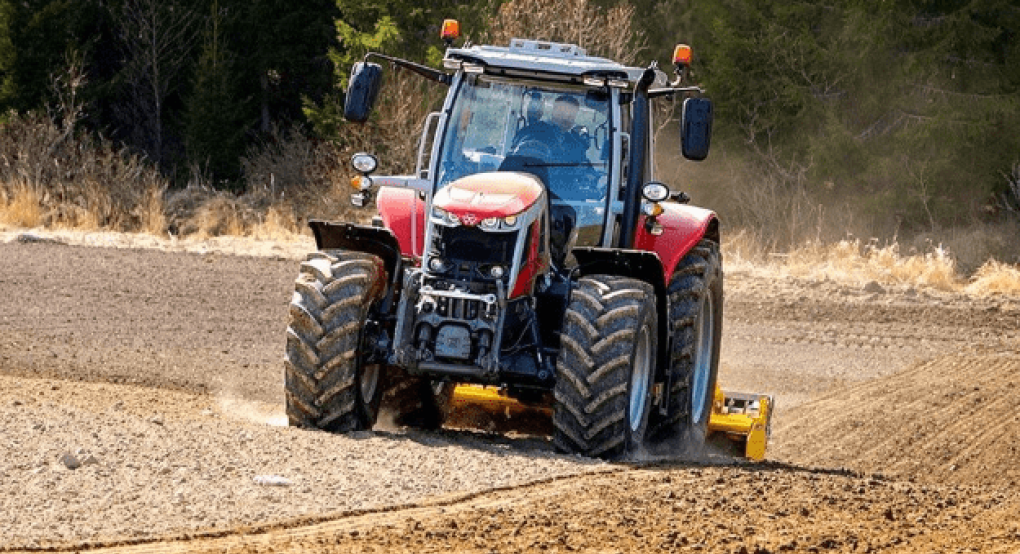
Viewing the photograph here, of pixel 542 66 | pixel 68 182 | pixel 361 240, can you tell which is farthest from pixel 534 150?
pixel 68 182

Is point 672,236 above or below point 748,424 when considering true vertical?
above

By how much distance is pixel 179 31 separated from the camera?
40781 mm

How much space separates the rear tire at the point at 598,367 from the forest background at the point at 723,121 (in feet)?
62.3

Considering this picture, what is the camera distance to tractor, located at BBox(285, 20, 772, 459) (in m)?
10.8

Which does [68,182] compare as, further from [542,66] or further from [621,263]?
[621,263]

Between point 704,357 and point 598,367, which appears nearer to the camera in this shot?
point 598,367

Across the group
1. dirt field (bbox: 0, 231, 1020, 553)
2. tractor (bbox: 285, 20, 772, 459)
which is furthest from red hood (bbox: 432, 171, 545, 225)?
dirt field (bbox: 0, 231, 1020, 553)

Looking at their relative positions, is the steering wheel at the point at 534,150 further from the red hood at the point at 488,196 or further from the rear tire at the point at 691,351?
the rear tire at the point at 691,351

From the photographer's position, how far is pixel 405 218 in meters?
12.0

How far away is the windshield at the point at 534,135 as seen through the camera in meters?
11.9

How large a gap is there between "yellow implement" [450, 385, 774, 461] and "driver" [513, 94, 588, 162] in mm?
1576

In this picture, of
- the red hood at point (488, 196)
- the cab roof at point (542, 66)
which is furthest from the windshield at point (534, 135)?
the red hood at point (488, 196)

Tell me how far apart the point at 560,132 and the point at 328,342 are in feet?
7.45

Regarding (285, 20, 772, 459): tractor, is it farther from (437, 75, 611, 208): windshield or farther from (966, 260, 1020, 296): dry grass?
(966, 260, 1020, 296): dry grass
